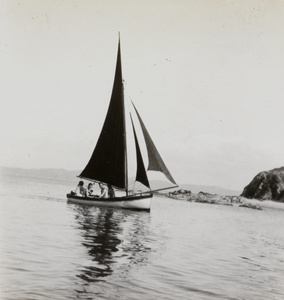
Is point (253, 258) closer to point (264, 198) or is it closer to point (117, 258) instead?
point (117, 258)

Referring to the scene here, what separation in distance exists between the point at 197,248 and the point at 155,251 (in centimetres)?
281

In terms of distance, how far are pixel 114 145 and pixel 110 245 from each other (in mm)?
16769

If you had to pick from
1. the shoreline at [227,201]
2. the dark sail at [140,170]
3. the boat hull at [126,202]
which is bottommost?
the boat hull at [126,202]

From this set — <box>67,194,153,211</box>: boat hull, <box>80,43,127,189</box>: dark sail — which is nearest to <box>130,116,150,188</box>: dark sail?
<box>80,43,127,189</box>: dark sail

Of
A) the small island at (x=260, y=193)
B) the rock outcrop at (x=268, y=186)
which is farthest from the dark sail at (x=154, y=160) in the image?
the rock outcrop at (x=268, y=186)

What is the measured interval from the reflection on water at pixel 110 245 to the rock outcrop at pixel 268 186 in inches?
1932

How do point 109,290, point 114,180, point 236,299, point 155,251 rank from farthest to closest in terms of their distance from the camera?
1. point 114,180
2. point 155,251
3. point 236,299
4. point 109,290

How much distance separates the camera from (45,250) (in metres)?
14.4

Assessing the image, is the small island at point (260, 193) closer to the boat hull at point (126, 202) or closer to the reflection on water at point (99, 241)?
A: the boat hull at point (126, 202)

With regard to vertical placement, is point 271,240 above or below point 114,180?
below

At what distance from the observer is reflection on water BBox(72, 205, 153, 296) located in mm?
11953

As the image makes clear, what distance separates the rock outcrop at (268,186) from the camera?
71.0m

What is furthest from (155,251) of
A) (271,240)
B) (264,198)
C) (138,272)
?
(264,198)

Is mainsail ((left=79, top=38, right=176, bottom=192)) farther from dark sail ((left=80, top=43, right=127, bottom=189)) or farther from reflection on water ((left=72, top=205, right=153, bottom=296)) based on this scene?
reflection on water ((left=72, top=205, right=153, bottom=296))
